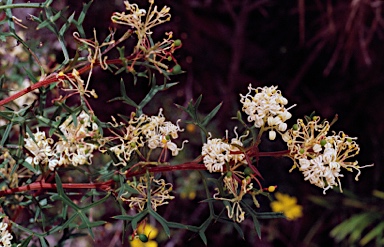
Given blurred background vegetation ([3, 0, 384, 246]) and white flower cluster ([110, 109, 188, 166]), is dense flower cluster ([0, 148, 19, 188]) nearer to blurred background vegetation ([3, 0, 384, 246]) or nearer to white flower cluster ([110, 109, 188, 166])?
white flower cluster ([110, 109, 188, 166])

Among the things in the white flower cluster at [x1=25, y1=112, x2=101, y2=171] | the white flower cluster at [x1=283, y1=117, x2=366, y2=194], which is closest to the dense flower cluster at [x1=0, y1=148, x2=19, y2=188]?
the white flower cluster at [x1=25, y1=112, x2=101, y2=171]

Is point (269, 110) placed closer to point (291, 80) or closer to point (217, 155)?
point (217, 155)

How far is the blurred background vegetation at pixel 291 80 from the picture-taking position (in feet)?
5.42

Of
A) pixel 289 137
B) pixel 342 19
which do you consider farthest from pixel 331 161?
pixel 342 19

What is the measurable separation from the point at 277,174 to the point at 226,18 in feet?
1.72

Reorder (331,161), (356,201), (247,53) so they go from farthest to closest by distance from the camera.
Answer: (247,53)
(356,201)
(331,161)

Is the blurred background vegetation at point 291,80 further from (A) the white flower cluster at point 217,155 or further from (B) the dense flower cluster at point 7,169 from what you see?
(A) the white flower cluster at point 217,155

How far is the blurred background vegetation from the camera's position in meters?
1.65

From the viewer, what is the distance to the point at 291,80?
176cm

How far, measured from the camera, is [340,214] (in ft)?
5.75

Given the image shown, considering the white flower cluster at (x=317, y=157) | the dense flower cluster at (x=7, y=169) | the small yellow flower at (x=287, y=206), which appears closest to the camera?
the white flower cluster at (x=317, y=157)

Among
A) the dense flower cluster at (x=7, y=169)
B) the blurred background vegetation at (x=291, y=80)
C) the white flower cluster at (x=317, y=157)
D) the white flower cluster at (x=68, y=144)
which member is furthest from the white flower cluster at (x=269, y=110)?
the blurred background vegetation at (x=291, y=80)

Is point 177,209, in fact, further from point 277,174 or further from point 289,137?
point 289,137

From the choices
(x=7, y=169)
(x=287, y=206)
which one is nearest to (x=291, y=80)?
(x=287, y=206)
